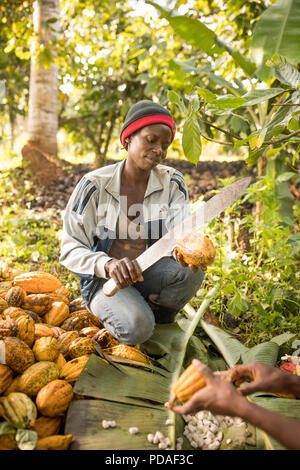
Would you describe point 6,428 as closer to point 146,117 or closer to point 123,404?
point 123,404

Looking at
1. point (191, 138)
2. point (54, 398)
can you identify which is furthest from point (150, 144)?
point (54, 398)

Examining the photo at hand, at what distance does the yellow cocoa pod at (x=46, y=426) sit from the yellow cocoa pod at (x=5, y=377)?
0.66 ft

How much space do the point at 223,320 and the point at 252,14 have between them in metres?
3.26

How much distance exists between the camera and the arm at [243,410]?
115 cm

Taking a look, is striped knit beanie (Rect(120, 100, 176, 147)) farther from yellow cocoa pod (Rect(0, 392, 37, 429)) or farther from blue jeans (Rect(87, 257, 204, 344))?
yellow cocoa pod (Rect(0, 392, 37, 429))

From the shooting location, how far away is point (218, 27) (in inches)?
168

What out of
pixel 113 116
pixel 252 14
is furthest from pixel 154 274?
pixel 113 116

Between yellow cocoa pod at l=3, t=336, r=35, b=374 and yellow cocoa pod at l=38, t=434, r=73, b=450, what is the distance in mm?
370

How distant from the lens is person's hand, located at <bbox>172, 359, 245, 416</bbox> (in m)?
1.17

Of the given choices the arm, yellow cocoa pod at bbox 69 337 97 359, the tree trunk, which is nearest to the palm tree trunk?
the tree trunk

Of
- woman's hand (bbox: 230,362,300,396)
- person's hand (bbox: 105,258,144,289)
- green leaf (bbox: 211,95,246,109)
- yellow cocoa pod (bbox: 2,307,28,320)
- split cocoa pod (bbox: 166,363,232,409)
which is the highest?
green leaf (bbox: 211,95,246,109)

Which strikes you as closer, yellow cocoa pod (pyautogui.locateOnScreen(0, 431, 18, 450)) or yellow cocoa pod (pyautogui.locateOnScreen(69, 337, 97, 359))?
yellow cocoa pod (pyautogui.locateOnScreen(0, 431, 18, 450))

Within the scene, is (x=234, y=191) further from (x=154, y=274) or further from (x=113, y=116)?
(x=113, y=116)

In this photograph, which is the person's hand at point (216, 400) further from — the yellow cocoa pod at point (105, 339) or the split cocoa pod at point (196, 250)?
the yellow cocoa pod at point (105, 339)
